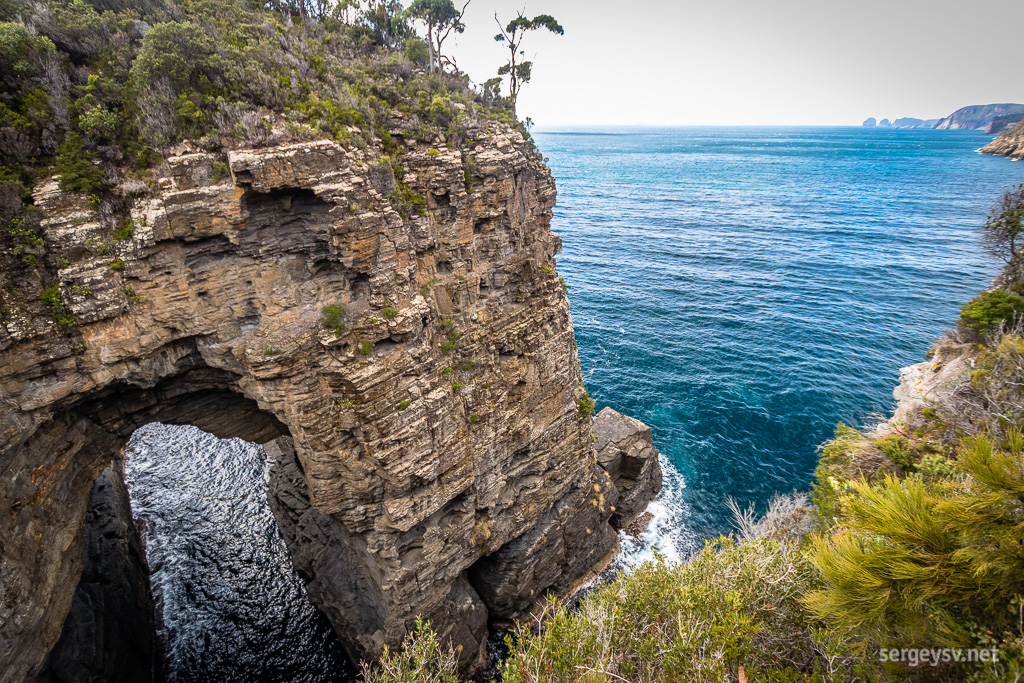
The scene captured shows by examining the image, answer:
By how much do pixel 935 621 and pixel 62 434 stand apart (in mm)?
26041

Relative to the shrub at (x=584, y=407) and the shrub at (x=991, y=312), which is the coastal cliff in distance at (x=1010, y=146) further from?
the shrub at (x=584, y=407)

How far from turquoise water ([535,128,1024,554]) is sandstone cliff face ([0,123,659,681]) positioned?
17298mm

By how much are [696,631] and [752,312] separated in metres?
48.4

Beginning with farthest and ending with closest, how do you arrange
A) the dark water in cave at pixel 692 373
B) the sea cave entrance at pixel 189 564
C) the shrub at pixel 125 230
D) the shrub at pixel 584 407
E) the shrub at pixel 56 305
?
the shrub at pixel 584 407 < the dark water in cave at pixel 692 373 < the sea cave entrance at pixel 189 564 < the shrub at pixel 125 230 < the shrub at pixel 56 305

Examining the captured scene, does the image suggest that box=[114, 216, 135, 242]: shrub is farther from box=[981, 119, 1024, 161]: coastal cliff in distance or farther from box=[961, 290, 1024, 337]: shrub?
box=[981, 119, 1024, 161]: coastal cliff in distance

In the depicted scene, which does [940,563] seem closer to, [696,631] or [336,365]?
[696,631]

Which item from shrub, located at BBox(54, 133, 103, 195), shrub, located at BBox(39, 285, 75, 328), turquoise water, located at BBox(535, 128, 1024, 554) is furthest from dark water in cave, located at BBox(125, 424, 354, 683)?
shrub, located at BBox(54, 133, 103, 195)

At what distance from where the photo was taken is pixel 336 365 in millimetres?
18047

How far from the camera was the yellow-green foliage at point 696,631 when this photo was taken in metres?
12.7

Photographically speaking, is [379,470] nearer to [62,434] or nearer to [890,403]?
[62,434]

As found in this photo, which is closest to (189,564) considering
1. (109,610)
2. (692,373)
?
(109,610)

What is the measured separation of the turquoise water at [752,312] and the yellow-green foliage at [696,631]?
760 inches

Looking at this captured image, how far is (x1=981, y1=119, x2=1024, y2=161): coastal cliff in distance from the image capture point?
490ft

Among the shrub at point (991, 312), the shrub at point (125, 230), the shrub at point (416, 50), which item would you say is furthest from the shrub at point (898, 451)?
the shrub at point (416, 50)
